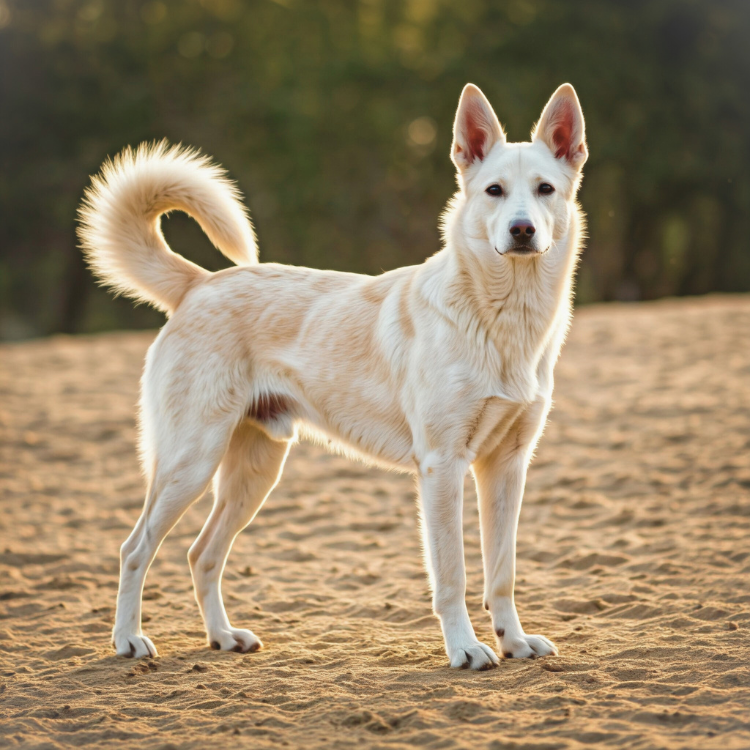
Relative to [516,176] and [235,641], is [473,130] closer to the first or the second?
[516,176]

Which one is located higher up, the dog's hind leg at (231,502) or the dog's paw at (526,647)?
the dog's hind leg at (231,502)

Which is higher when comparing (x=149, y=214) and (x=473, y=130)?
(x=473, y=130)

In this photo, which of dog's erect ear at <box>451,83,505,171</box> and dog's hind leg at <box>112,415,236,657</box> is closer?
dog's erect ear at <box>451,83,505,171</box>

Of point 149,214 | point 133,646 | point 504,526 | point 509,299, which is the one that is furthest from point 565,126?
point 133,646

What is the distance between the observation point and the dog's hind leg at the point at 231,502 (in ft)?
13.4

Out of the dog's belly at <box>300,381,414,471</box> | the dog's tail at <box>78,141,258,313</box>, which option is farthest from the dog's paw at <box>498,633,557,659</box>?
the dog's tail at <box>78,141,258,313</box>

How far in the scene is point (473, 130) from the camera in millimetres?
Result: 3713

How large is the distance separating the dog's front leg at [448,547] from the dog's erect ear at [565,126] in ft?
4.46

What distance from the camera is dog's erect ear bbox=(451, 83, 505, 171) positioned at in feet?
12.0

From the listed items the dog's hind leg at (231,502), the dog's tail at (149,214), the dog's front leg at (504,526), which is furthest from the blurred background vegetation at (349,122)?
the dog's front leg at (504,526)

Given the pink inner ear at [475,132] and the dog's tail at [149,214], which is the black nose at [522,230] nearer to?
the pink inner ear at [475,132]

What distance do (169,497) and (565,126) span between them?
2.30 m

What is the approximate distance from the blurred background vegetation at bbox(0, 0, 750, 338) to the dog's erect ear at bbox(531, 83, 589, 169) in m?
16.6

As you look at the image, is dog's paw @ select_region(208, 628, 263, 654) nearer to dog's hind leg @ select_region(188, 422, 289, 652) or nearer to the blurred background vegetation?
dog's hind leg @ select_region(188, 422, 289, 652)
